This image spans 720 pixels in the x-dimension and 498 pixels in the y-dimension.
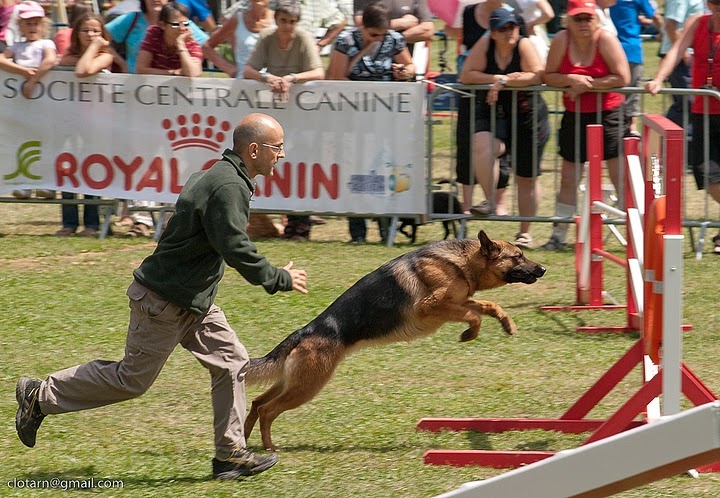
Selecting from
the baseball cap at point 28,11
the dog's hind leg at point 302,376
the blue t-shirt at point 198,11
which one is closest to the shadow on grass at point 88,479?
the dog's hind leg at point 302,376

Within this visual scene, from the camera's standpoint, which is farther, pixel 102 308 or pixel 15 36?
pixel 15 36

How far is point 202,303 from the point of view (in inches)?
208

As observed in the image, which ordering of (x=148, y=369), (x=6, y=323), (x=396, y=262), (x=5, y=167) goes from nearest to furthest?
1. (x=148, y=369)
2. (x=396, y=262)
3. (x=6, y=323)
4. (x=5, y=167)

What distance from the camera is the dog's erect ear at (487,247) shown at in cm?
655

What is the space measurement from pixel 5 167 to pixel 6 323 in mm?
A: 2942

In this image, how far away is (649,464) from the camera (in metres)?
3.47

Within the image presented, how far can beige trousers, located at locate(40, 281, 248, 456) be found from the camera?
17.5 feet

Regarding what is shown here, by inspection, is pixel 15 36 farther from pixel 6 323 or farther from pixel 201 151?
pixel 6 323

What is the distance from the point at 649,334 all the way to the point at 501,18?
4.92 meters

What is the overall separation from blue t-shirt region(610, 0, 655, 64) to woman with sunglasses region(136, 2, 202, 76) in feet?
13.4

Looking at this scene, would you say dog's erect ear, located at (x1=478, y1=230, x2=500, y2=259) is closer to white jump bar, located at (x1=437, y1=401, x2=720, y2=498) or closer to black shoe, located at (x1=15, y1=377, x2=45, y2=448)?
black shoe, located at (x1=15, y1=377, x2=45, y2=448)

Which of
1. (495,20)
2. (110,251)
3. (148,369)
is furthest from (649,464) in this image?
(110,251)

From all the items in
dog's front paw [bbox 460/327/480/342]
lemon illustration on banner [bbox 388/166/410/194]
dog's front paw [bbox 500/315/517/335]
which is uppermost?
lemon illustration on banner [bbox 388/166/410/194]

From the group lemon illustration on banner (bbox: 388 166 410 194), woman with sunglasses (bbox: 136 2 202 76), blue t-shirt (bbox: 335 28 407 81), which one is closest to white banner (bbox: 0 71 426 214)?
lemon illustration on banner (bbox: 388 166 410 194)
